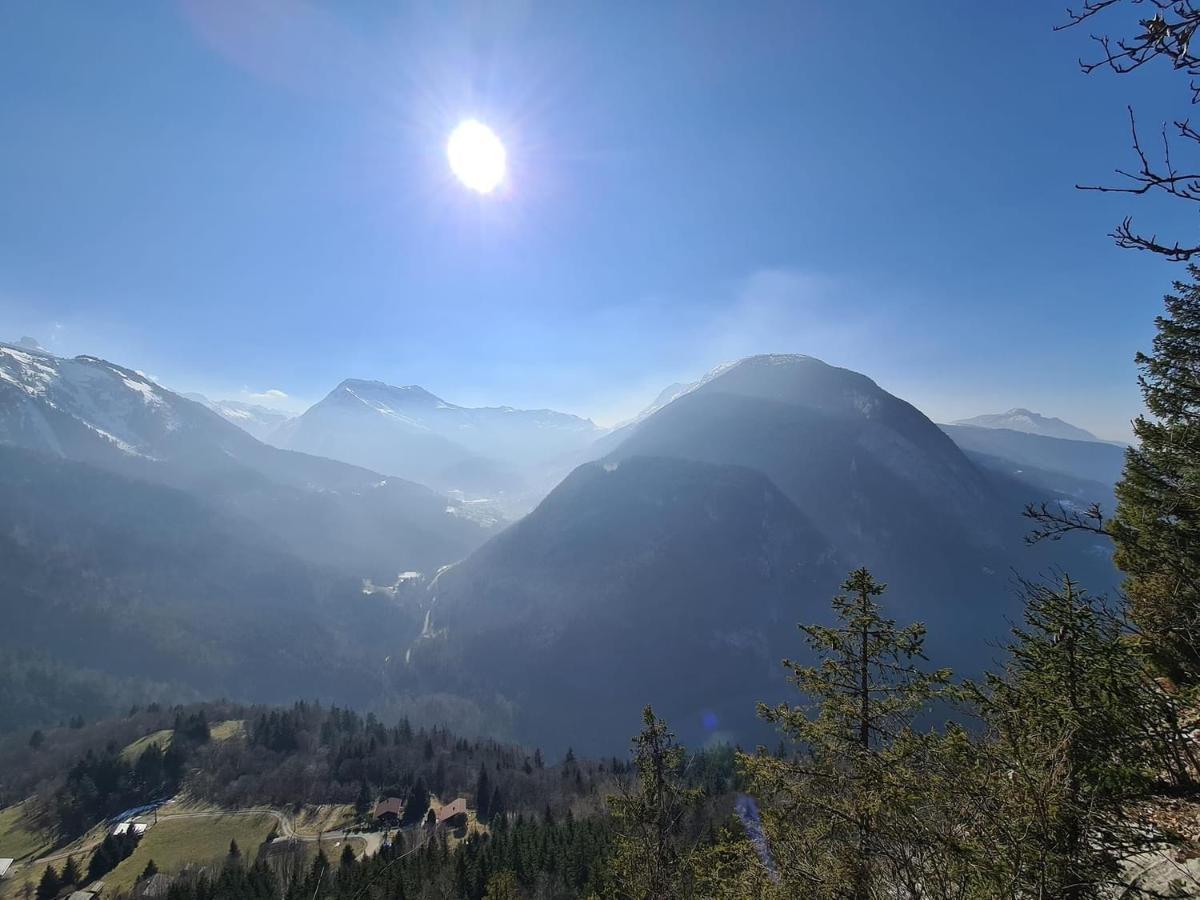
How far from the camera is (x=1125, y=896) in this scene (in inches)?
260

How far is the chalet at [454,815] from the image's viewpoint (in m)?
98.2

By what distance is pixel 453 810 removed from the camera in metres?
102

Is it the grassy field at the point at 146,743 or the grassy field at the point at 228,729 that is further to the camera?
the grassy field at the point at 228,729

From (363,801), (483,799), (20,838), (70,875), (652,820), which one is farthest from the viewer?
(20,838)

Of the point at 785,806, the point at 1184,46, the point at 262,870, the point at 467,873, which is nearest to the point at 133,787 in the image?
the point at 262,870

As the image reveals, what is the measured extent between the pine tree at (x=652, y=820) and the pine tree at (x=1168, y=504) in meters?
13.0

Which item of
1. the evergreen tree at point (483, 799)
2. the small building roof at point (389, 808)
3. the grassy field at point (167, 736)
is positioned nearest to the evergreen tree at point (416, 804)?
the small building roof at point (389, 808)

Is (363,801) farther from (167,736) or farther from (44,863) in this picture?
(167,736)

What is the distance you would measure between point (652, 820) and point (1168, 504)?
55.8 ft

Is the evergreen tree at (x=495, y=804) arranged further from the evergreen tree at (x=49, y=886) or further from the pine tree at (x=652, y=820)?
the pine tree at (x=652, y=820)

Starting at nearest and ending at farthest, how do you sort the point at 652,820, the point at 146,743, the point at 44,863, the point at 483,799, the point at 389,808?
the point at 652,820
the point at 44,863
the point at 389,808
the point at 483,799
the point at 146,743

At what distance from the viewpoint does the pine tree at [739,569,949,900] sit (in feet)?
33.3

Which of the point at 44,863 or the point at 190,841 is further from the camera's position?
the point at 44,863

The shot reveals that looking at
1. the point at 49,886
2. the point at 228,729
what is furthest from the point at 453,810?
the point at 228,729
